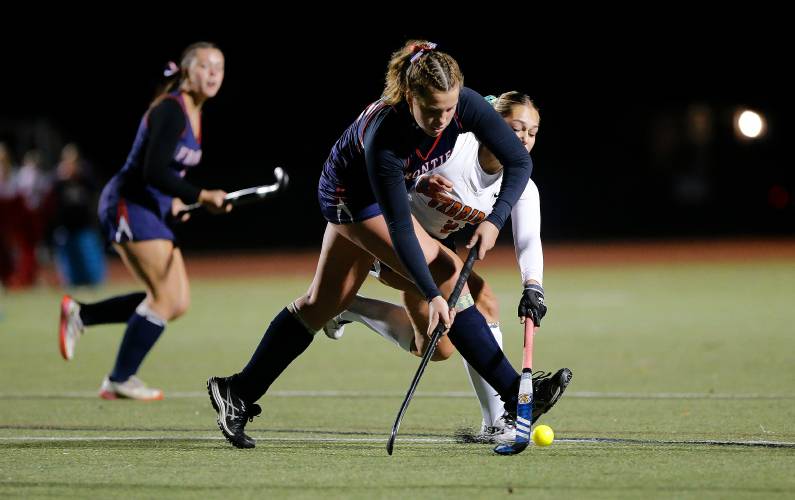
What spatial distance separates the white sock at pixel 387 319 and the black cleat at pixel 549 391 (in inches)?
37.1

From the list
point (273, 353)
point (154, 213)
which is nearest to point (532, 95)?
point (154, 213)

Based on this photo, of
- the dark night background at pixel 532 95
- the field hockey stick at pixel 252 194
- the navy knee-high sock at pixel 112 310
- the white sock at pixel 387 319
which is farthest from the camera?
the dark night background at pixel 532 95

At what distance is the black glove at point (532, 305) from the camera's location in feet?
16.7

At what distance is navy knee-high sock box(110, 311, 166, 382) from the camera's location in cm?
699

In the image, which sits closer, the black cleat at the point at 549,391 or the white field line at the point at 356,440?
the black cleat at the point at 549,391

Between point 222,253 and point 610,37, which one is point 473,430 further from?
point 610,37

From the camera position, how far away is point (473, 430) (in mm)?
5629

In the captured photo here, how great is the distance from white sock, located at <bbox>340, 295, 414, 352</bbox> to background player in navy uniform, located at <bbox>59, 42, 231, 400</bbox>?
1.45 metres

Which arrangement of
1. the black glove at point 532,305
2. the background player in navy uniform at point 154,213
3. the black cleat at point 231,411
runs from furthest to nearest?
the background player in navy uniform at point 154,213, the black cleat at point 231,411, the black glove at point 532,305

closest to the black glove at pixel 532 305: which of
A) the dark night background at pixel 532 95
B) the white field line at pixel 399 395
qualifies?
the white field line at pixel 399 395

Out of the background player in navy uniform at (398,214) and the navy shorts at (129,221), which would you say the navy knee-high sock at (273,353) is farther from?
the navy shorts at (129,221)

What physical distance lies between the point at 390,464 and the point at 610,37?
89.2 feet

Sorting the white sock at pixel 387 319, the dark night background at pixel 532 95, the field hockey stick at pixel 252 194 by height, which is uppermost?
the dark night background at pixel 532 95

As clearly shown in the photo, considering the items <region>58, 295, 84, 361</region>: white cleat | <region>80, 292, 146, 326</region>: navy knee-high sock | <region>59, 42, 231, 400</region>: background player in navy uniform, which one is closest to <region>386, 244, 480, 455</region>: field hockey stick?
<region>59, 42, 231, 400</region>: background player in navy uniform
